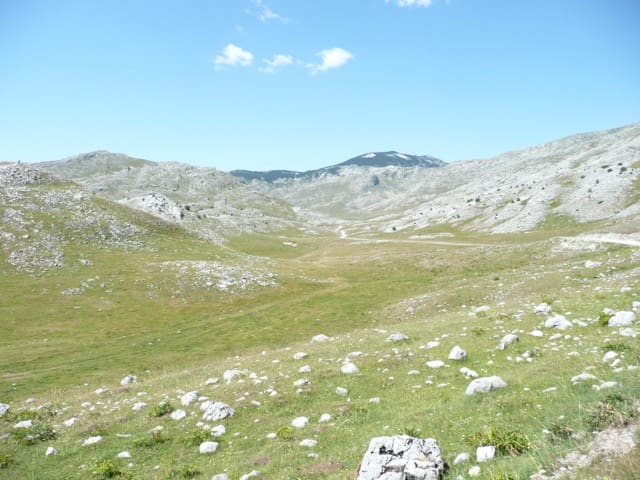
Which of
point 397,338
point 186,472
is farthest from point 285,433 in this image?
point 397,338

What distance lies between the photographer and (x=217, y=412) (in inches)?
715

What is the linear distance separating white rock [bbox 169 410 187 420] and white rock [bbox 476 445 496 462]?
14.6 meters

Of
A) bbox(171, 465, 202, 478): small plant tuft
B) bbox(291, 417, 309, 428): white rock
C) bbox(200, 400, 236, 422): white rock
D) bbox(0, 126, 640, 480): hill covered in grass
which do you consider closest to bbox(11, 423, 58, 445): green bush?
bbox(0, 126, 640, 480): hill covered in grass

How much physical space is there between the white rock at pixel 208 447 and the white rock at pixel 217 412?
231 centimetres

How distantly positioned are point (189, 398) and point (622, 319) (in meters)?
23.6

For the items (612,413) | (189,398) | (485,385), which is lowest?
(189,398)

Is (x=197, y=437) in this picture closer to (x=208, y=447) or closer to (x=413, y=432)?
(x=208, y=447)

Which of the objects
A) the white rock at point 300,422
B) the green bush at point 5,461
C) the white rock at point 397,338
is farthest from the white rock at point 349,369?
the green bush at point 5,461

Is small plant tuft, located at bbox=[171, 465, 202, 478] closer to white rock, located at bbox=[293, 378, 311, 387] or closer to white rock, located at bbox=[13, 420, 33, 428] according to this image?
white rock, located at bbox=[293, 378, 311, 387]

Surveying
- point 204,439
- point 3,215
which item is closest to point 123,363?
point 204,439

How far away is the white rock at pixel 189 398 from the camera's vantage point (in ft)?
66.9

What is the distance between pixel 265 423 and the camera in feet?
55.4

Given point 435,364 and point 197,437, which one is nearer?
point 197,437

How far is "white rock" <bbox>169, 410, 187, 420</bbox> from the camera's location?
18875 millimetres
